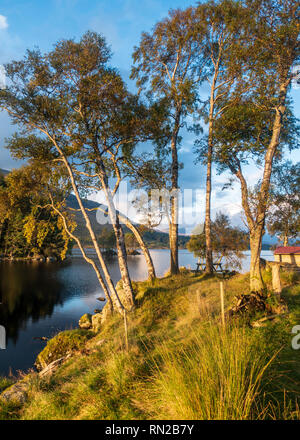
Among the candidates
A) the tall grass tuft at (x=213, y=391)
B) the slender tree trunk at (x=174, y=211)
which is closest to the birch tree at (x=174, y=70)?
the slender tree trunk at (x=174, y=211)

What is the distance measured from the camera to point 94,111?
505 inches

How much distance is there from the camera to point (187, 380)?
339 centimetres

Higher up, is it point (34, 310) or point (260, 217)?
point (260, 217)

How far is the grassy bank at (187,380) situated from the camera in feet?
9.82

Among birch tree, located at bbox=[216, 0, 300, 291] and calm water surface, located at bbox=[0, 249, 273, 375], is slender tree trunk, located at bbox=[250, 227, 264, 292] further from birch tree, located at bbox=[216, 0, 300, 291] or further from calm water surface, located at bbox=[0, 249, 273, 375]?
calm water surface, located at bbox=[0, 249, 273, 375]

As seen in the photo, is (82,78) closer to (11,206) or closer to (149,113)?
(149,113)

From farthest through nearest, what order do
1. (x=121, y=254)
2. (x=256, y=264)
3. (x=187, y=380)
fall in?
(x=121, y=254), (x=256, y=264), (x=187, y=380)

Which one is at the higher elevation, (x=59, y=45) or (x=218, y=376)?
(x=59, y=45)

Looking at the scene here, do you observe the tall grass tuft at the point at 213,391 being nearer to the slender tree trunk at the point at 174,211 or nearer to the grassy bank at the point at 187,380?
the grassy bank at the point at 187,380

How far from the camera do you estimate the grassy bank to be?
2.99m

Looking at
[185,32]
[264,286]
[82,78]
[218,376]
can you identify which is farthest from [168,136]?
[218,376]

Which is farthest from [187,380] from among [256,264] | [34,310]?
[34,310]

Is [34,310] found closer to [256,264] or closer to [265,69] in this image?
[256,264]
